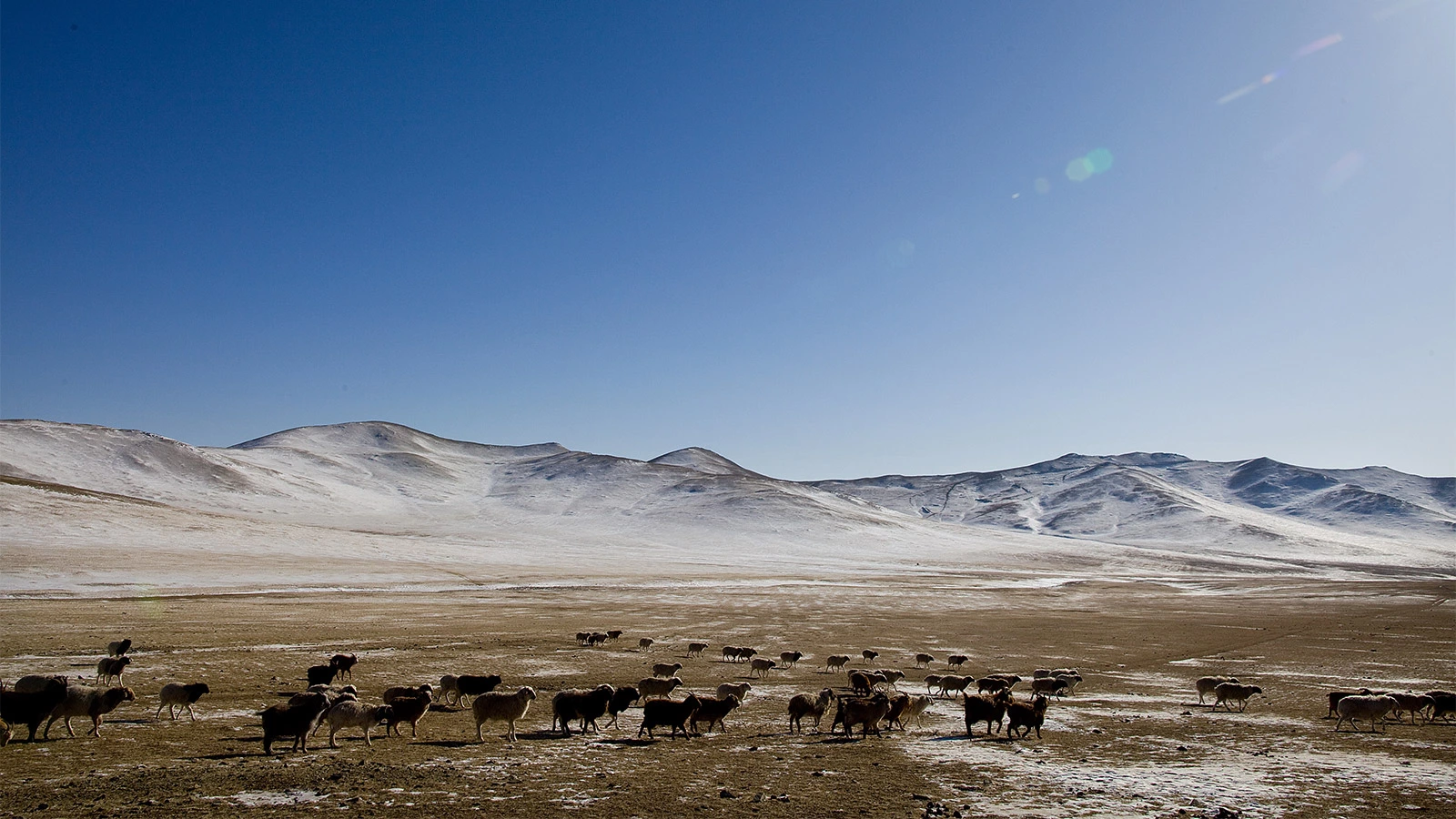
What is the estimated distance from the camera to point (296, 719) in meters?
13.0

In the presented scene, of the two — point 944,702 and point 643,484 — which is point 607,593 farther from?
point 643,484

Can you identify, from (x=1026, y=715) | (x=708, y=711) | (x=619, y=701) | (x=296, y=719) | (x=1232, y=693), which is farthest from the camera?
(x=1232, y=693)

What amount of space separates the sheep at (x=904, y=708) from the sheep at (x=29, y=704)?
15.5 m

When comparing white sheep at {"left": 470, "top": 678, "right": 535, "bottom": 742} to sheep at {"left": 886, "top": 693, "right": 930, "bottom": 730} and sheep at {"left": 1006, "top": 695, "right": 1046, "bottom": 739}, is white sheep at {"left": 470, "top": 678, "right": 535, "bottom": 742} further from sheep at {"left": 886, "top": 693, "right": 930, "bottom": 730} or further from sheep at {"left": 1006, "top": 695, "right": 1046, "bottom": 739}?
sheep at {"left": 1006, "top": 695, "right": 1046, "bottom": 739}

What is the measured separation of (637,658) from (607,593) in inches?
1283

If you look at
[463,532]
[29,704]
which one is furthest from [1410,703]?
[463,532]

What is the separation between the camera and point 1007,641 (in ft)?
113

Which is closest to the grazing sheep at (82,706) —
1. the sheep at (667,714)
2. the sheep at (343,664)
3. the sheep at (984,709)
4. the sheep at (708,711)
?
the sheep at (343,664)

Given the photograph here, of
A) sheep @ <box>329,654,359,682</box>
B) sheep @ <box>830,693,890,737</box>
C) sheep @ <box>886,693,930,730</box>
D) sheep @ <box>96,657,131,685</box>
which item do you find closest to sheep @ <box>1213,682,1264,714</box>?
sheep @ <box>886,693,930,730</box>

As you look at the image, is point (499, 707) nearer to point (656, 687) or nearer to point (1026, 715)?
point (656, 687)

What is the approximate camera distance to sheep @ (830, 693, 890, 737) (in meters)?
15.5

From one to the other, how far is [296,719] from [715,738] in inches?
300

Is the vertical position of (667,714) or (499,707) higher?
(499,707)

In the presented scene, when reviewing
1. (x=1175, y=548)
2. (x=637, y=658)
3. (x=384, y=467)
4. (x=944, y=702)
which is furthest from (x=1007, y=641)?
(x=384, y=467)
